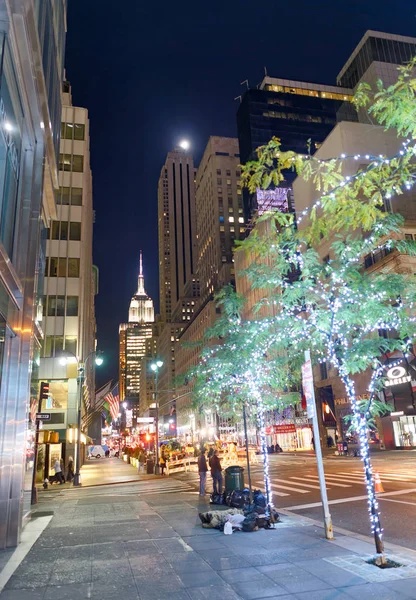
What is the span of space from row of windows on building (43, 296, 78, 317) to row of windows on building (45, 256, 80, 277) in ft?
7.04

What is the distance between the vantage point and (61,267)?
42.9m

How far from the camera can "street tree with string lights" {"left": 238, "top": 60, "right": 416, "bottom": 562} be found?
23.0ft

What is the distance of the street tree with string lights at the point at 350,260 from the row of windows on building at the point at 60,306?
3265 centimetres

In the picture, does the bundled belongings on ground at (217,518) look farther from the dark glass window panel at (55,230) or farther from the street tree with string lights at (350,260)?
the dark glass window panel at (55,230)

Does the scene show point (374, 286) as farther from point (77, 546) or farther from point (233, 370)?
point (77, 546)

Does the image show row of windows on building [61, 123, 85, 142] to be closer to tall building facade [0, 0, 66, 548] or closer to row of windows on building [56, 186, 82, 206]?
row of windows on building [56, 186, 82, 206]

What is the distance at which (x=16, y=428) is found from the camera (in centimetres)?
Answer: 1136

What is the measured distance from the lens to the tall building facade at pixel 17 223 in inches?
414

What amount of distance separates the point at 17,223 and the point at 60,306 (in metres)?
30.8

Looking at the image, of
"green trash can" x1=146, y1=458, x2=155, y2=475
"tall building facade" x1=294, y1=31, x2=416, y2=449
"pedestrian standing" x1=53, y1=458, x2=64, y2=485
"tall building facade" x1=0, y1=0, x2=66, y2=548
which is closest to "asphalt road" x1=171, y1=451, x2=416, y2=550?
"tall building facade" x1=294, y1=31, x2=416, y2=449

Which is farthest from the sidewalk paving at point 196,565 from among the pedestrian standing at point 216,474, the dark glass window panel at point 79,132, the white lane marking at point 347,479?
the dark glass window panel at point 79,132

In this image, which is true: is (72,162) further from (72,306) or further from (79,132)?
(72,306)

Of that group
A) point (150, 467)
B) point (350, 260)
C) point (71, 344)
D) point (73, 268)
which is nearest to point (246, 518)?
point (350, 260)

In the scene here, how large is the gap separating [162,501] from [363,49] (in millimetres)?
112416
